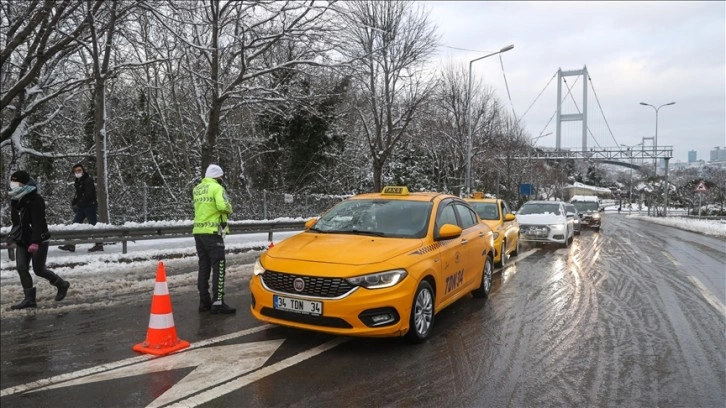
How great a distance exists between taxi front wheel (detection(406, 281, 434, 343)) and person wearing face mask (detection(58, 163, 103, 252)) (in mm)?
9410

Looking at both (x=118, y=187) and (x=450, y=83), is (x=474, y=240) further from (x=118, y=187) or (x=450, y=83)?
(x=450, y=83)

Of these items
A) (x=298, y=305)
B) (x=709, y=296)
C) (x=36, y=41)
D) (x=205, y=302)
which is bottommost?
(x=709, y=296)

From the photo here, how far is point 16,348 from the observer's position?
202 inches

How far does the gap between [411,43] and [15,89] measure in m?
16.1

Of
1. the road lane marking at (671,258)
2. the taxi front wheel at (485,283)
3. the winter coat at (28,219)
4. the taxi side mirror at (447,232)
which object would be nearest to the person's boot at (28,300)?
the winter coat at (28,219)

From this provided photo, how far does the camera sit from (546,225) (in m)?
16.0

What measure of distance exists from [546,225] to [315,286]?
12.7 meters

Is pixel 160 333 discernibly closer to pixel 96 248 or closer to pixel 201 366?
pixel 201 366

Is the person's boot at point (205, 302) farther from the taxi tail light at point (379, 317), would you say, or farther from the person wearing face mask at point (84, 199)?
the person wearing face mask at point (84, 199)

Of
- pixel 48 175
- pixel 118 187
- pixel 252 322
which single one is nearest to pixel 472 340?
pixel 252 322

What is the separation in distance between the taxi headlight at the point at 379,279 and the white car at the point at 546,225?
1187 centimetres

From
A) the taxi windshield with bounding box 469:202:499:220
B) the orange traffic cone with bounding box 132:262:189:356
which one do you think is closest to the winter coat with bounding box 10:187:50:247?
the orange traffic cone with bounding box 132:262:189:356

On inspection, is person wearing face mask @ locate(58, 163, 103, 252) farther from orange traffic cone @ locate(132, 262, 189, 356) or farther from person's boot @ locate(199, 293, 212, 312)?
orange traffic cone @ locate(132, 262, 189, 356)

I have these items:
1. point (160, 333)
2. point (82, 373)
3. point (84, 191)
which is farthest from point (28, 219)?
point (84, 191)
